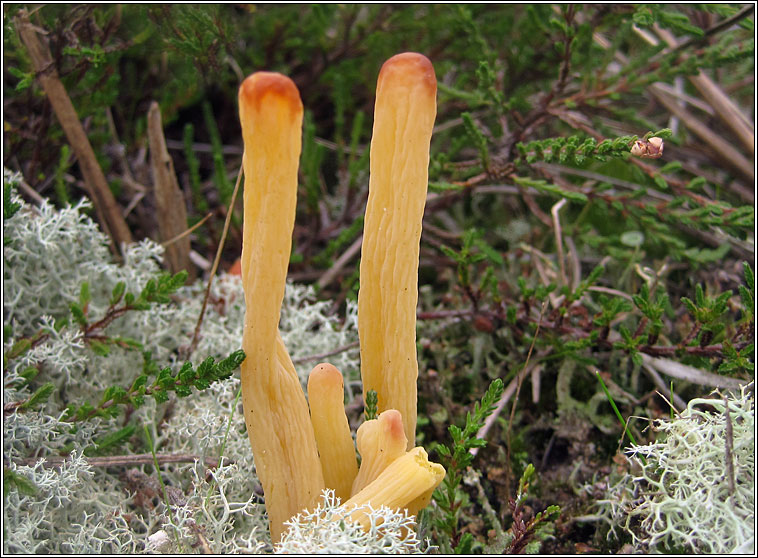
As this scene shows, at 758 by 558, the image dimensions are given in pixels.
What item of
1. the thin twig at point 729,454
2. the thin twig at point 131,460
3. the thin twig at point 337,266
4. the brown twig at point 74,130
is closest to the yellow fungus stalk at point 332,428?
the thin twig at point 131,460

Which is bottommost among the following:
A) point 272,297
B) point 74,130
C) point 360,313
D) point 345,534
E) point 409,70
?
point 345,534

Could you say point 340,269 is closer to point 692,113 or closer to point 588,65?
point 588,65

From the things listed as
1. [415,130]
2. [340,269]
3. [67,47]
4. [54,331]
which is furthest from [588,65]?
[54,331]

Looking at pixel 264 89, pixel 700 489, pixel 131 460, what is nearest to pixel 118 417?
pixel 131 460

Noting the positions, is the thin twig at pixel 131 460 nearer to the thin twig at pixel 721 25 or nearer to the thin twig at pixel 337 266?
the thin twig at pixel 337 266

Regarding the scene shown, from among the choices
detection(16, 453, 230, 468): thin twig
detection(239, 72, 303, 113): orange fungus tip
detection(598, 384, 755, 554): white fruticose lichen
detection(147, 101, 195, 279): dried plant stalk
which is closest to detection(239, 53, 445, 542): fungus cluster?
detection(239, 72, 303, 113): orange fungus tip

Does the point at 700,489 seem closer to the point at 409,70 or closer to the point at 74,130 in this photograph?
the point at 409,70

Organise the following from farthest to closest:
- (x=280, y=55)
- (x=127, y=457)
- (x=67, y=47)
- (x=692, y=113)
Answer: (x=692, y=113) < (x=280, y=55) < (x=67, y=47) < (x=127, y=457)
